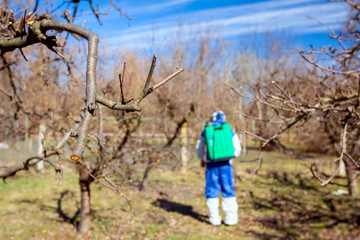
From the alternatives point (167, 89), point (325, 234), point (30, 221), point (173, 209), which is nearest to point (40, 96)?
point (167, 89)

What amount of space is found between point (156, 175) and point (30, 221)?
484 centimetres

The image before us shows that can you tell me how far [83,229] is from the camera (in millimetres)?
6219

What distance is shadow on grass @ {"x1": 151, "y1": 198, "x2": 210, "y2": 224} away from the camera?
24.2ft

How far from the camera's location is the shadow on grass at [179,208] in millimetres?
7363

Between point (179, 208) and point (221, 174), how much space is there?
1.72 meters

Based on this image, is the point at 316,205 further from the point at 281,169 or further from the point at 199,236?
the point at 281,169

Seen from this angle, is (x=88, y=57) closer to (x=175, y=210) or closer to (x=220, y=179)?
(x=220, y=179)

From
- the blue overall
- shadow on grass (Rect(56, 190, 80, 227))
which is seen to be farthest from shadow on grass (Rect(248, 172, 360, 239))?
shadow on grass (Rect(56, 190, 80, 227))

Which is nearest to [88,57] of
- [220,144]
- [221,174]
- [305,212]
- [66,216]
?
[220,144]

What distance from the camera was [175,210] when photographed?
7816 millimetres

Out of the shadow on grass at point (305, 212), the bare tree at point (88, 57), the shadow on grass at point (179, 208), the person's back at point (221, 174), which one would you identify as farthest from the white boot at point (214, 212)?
the bare tree at point (88, 57)

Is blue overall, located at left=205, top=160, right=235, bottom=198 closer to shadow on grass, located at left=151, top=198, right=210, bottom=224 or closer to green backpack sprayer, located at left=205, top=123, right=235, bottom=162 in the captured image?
green backpack sprayer, located at left=205, top=123, right=235, bottom=162

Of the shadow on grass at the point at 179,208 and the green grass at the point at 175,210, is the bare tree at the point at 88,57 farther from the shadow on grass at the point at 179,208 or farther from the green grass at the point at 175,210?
the shadow on grass at the point at 179,208

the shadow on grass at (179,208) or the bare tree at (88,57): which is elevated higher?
the bare tree at (88,57)
